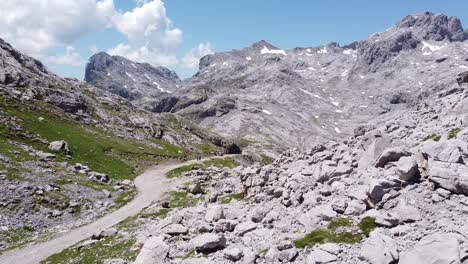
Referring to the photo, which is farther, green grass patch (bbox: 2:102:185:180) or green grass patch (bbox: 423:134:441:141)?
green grass patch (bbox: 2:102:185:180)

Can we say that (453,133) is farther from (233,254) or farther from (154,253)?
(154,253)

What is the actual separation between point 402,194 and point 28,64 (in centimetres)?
15481

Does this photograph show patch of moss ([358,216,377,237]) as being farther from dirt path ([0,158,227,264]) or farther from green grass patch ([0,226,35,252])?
green grass patch ([0,226,35,252])

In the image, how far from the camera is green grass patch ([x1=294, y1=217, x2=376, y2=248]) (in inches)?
866

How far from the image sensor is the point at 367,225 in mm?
22609

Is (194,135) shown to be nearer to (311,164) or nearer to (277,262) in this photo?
(311,164)

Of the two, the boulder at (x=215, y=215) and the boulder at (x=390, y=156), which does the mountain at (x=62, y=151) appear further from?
the boulder at (x=390, y=156)

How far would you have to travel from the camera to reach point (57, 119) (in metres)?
110

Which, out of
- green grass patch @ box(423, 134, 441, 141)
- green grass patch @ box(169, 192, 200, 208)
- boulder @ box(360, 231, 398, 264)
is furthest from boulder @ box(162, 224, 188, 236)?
green grass patch @ box(423, 134, 441, 141)

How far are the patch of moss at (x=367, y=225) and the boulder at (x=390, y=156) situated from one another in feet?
23.3

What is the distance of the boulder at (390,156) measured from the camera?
2806 cm

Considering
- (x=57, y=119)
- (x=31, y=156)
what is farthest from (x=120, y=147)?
(x=31, y=156)

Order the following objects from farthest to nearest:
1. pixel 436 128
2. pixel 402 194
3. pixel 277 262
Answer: pixel 436 128 → pixel 402 194 → pixel 277 262

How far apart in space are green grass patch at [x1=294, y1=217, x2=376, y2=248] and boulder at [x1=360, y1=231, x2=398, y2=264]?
1392mm
